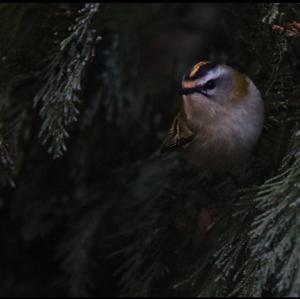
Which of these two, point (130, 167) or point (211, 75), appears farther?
point (130, 167)

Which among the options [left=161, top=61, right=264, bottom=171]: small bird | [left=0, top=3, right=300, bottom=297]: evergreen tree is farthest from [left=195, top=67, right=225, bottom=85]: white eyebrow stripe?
[left=0, top=3, right=300, bottom=297]: evergreen tree

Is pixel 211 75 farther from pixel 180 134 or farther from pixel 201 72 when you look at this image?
pixel 180 134

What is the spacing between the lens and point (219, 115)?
8.01ft

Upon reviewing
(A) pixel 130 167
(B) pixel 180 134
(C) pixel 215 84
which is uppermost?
(C) pixel 215 84

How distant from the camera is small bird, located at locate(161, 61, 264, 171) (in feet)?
7.80

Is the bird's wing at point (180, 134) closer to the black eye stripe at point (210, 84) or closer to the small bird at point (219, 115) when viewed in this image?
the small bird at point (219, 115)

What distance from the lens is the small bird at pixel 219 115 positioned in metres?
2.38

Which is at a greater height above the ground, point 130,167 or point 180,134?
point 180,134

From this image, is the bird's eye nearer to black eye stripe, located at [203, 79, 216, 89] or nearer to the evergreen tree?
black eye stripe, located at [203, 79, 216, 89]

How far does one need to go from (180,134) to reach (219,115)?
0.16 meters

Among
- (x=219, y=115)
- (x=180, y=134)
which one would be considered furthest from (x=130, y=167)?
(x=219, y=115)

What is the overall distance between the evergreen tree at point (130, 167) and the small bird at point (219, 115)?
2.6 inches

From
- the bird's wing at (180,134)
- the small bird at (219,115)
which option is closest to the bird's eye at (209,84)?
the small bird at (219,115)

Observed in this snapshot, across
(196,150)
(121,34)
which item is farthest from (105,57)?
(196,150)
